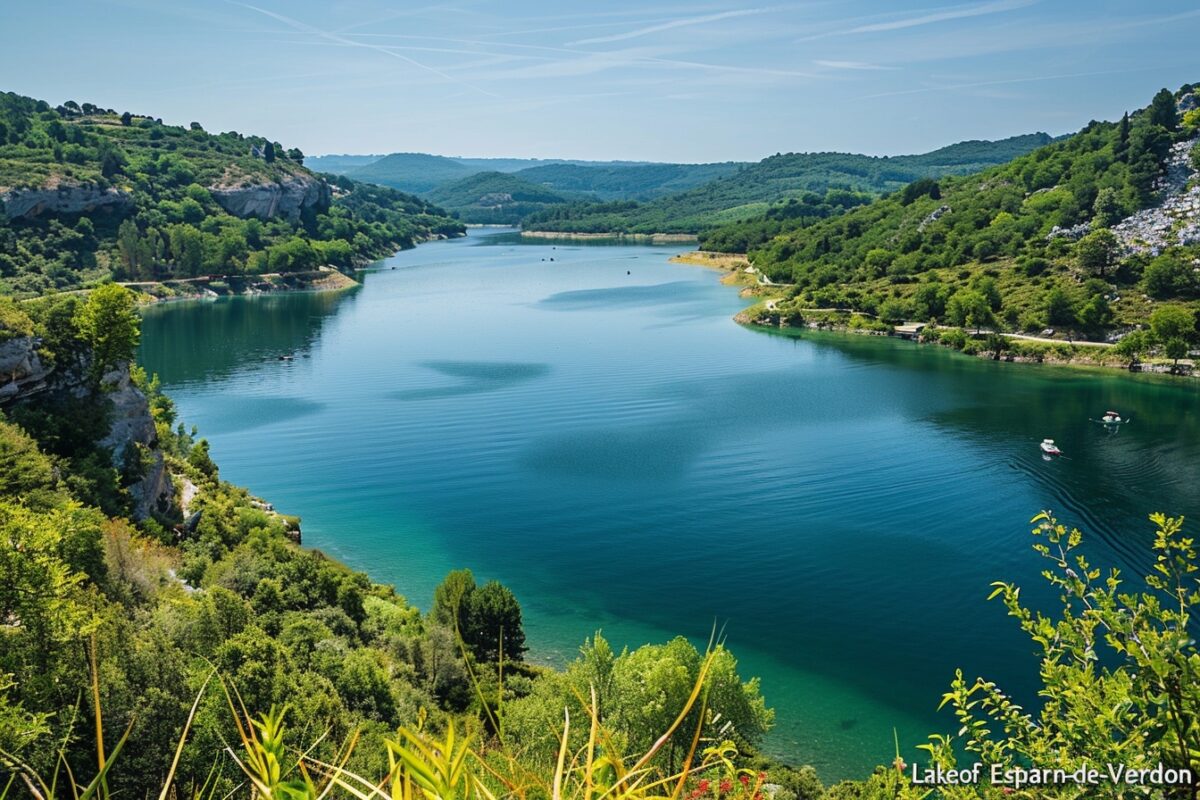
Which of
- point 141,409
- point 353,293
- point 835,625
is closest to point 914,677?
point 835,625

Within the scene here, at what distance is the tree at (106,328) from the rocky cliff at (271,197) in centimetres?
11459

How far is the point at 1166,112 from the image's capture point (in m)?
90.6

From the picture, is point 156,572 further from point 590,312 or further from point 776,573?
point 590,312

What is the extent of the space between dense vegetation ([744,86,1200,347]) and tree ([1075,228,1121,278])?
13 cm

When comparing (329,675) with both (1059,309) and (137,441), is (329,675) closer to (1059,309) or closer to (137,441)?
(137,441)

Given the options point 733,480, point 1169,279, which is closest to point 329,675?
point 733,480

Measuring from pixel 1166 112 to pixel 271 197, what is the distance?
13152 centimetres

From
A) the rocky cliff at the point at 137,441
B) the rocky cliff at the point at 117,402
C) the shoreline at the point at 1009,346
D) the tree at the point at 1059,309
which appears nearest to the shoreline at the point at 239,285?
the shoreline at the point at 1009,346

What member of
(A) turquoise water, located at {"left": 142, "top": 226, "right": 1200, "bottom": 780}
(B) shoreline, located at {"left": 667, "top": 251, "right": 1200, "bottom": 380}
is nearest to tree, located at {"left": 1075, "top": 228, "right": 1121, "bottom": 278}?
(B) shoreline, located at {"left": 667, "top": 251, "right": 1200, "bottom": 380}

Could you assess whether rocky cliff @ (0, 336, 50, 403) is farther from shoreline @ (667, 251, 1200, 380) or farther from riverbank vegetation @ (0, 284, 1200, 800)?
shoreline @ (667, 251, 1200, 380)

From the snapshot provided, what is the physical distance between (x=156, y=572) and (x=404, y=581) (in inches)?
360

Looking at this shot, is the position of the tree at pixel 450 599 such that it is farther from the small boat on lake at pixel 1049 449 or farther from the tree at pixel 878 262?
the tree at pixel 878 262

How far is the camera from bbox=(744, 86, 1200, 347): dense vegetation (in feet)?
222

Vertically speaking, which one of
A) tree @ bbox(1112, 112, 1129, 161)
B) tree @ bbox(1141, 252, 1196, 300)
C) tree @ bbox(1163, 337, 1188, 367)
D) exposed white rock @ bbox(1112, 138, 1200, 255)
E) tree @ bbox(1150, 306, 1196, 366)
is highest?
tree @ bbox(1112, 112, 1129, 161)
